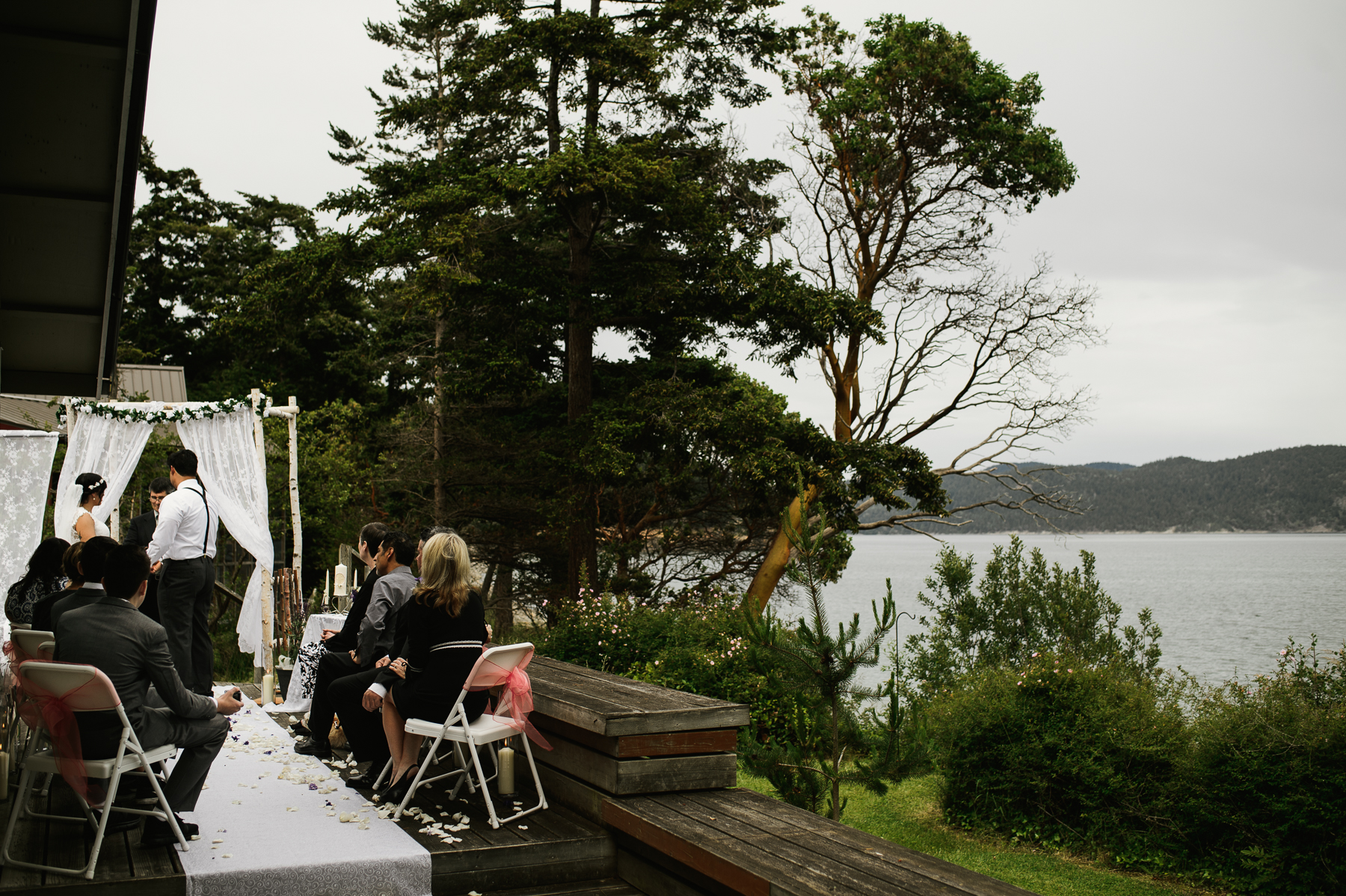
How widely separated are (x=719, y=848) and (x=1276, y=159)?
27.5m

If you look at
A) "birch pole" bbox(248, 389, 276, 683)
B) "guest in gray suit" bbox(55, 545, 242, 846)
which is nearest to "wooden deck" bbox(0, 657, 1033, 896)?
"guest in gray suit" bbox(55, 545, 242, 846)

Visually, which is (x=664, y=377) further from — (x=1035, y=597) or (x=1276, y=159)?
(x=1276, y=159)

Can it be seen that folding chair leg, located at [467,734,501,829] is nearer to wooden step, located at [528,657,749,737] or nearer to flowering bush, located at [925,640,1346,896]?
wooden step, located at [528,657,749,737]

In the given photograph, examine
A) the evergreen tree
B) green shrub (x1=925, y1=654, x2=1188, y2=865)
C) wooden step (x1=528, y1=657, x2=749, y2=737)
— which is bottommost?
green shrub (x1=925, y1=654, x2=1188, y2=865)

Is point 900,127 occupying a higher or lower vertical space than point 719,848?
higher

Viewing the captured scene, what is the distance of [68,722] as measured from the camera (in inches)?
154

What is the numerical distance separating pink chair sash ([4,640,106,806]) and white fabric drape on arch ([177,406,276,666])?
6.98 m

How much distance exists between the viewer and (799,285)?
1552 cm

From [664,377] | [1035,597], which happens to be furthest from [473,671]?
[664,377]

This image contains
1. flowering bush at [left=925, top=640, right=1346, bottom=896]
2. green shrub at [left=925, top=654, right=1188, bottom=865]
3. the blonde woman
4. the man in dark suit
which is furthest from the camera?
green shrub at [left=925, top=654, right=1188, bottom=865]

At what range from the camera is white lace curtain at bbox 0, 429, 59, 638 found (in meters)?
8.02

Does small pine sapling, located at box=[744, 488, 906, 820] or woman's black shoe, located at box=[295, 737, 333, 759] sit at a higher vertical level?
small pine sapling, located at box=[744, 488, 906, 820]

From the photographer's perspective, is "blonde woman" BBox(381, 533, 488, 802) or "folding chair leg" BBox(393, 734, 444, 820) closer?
"folding chair leg" BBox(393, 734, 444, 820)

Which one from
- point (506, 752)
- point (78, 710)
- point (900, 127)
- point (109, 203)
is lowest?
point (506, 752)
